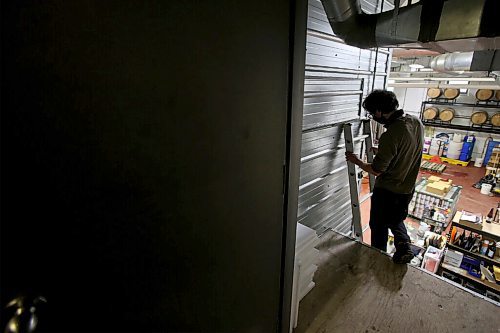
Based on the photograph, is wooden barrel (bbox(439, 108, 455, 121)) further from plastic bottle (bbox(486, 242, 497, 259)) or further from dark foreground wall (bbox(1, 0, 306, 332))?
dark foreground wall (bbox(1, 0, 306, 332))

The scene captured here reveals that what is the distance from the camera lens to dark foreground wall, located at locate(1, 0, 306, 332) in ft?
1.51

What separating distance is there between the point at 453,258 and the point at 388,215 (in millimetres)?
2022

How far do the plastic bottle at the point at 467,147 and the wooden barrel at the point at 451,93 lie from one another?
5.66 ft

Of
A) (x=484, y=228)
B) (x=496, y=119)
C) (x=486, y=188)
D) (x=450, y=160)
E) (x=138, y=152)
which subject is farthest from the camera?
(x=450, y=160)

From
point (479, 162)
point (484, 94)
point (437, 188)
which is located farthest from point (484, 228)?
point (479, 162)

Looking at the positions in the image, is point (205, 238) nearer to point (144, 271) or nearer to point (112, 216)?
point (144, 271)

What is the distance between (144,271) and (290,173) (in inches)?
26.2

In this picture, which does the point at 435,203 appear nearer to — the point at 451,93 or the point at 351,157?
the point at 351,157

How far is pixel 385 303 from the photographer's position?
69.8 inches

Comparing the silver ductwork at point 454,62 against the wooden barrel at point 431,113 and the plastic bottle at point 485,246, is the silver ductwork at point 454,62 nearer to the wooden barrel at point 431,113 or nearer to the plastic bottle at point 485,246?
the plastic bottle at point 485,246

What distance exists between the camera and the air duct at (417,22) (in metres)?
1.53

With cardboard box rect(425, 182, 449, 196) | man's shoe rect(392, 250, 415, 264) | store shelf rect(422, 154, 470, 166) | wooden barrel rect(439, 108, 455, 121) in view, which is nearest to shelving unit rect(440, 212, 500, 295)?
cardboard box rect(425, 182, 449, 196)

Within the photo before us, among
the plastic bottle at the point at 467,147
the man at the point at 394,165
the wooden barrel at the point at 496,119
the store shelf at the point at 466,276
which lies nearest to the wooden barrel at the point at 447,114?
the plastic bottle at the point at 467,147

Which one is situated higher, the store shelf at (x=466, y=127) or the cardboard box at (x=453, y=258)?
the store shelf at (x=466, y=127)
